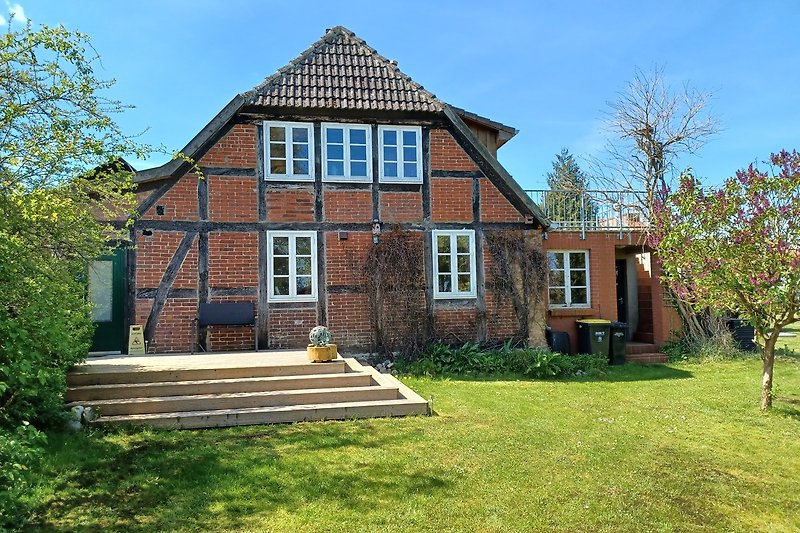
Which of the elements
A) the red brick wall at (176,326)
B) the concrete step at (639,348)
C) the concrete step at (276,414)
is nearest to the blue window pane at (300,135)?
the red brick wall at (176,326)

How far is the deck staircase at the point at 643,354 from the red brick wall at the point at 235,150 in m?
9.26

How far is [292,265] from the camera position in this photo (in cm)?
1075

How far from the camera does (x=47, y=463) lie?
4.90 m

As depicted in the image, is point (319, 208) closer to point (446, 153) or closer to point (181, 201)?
point (181, 201)

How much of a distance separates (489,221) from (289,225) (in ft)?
13.8

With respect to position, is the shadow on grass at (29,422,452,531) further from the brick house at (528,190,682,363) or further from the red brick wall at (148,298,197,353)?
the brick house at (528,190,682,363)

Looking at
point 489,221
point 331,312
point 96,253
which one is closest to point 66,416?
point 96,253

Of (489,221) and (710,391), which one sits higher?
(489,221)

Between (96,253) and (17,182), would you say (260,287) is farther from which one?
(17,182)

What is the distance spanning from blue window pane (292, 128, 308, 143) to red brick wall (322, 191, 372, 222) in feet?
3.80

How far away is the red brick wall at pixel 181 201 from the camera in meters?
10.3

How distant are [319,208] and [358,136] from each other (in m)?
1.71

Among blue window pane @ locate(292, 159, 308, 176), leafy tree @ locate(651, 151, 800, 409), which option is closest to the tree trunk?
leafy tree @ locate(651, 151, 800, 409)

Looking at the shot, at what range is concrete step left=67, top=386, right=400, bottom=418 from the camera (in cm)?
660
